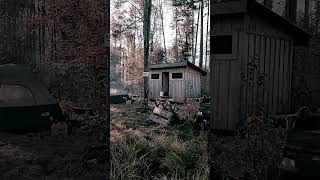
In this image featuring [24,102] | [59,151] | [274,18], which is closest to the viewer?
[274,18]

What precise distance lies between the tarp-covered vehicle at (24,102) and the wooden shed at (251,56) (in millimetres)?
1848

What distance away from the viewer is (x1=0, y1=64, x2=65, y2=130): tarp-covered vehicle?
11.7ft

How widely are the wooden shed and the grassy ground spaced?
0.37 meters

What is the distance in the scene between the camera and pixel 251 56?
2.90m

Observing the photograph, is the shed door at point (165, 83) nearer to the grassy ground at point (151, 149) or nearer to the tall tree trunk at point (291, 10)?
the grassy ground at point (151, 149)

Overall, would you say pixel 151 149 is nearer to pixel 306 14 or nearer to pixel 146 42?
pixel 146 42

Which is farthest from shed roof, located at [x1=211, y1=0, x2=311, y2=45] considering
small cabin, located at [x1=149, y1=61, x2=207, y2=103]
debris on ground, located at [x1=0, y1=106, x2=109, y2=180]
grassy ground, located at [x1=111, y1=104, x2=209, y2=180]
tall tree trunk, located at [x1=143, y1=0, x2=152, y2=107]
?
debris on ground, located at [x1=0, y1=106, x2=109, y2=180]

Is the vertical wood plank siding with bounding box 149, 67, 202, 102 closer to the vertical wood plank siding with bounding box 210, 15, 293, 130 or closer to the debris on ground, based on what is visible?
the vertical wood plank siding with bounding box 210, 15, 293, 130

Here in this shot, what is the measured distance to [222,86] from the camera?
120 inches

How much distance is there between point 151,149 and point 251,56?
4.04 ft

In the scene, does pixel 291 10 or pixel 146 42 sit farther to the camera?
pixel 146 42

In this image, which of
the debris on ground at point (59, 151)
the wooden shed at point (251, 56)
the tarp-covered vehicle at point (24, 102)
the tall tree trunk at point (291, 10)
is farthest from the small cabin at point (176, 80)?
the tarp-covered vehicle at point (24, 102)

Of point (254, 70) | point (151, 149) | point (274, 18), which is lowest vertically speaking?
point (151, 149)

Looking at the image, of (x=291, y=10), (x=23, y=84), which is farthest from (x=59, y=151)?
(x=291, y=10)
